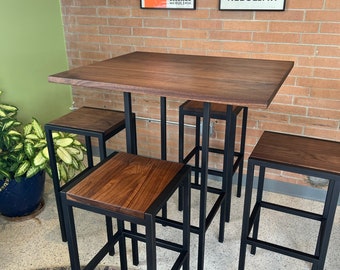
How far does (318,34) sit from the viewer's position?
231 cm

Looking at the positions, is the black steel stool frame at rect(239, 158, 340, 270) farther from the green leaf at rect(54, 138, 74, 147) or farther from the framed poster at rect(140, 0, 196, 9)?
the framed poster at rect(140, 0, 196, 9)

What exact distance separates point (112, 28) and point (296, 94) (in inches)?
63.4

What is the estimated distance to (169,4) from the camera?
264 cm

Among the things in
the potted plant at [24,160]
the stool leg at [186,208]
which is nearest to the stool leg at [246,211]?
the stool leg at [186,208]

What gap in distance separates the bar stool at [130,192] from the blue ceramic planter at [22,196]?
0.97 metres

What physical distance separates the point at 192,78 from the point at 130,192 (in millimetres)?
573

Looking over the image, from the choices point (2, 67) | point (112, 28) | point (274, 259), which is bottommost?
point (274, 259)

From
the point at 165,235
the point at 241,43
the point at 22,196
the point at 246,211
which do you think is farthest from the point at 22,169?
the point at 241,43

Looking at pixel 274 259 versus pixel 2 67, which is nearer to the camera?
pixel 274 259

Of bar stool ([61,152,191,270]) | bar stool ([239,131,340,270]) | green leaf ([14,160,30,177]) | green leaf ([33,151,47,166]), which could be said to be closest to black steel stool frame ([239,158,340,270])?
bar stool ([239,131,340,270])

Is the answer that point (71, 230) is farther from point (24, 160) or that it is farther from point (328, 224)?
point (328, 224)

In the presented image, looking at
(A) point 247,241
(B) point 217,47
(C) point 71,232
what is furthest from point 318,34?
(C) point 71,232

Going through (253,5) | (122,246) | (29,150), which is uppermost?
(253,5)

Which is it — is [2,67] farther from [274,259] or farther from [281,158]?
[274,259]
